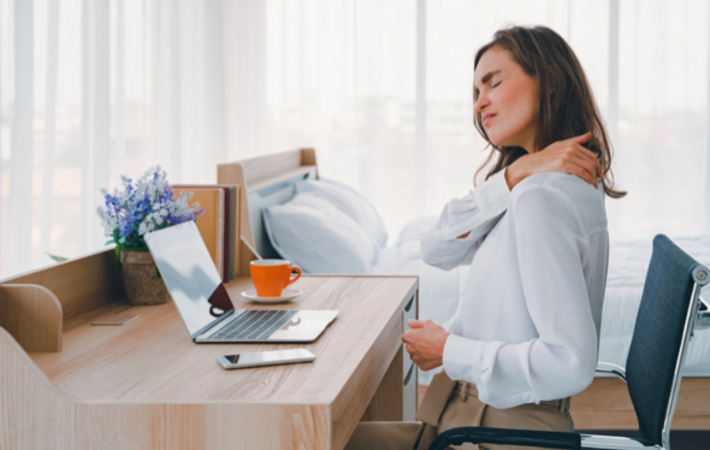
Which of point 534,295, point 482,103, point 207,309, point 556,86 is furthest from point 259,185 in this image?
point 534,295

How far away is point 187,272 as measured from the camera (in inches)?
43.9

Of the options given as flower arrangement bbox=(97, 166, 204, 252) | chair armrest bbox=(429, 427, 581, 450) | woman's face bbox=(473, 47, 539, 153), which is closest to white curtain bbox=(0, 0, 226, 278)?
flower arrangement bbox=(97, 166, 204, 252)

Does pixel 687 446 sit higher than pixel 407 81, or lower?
lower

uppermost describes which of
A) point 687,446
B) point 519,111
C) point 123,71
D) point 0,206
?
point 123,71

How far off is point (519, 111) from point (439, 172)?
311cm

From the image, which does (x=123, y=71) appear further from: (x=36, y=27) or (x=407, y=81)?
(x=407, y=81)

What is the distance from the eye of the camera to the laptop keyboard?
1022mm

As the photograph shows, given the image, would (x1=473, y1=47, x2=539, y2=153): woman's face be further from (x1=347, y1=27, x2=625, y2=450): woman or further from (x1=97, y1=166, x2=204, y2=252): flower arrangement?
(x1=97, y1=166, x2=204, y2=252): flower arrangement

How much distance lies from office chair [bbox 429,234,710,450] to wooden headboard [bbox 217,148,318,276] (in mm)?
847

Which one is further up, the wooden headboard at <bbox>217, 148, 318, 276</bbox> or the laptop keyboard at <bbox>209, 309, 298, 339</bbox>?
the wooden headboard at <bbox>217, 148, 318, 276</bbox>

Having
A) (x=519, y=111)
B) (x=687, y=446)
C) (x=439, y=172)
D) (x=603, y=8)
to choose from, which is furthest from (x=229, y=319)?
(x=603, y=8)

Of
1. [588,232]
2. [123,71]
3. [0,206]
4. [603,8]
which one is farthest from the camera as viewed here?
[603,8]

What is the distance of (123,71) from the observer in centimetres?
257

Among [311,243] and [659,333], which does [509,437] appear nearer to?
[659,333]
